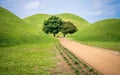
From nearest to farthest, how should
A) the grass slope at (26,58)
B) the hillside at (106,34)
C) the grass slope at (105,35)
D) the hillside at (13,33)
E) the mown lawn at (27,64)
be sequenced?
the mown lawn at (27,64), the grass slope at (26,58), the hillside at (13,33), the grass slope at (105,35), the hillside at (106,34)

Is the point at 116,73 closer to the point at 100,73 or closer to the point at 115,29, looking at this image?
the point at 100,73

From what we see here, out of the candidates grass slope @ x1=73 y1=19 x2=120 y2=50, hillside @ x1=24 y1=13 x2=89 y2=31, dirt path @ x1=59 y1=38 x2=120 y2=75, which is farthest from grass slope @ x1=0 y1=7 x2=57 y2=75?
hillside @ x1=24 y1=13 x2=89 y2=31

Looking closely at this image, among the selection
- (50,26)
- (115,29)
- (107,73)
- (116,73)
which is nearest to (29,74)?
(107,73)

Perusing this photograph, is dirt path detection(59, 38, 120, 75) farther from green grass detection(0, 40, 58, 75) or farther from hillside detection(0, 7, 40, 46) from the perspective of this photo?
hillside detection(0, 7, 40, 46)

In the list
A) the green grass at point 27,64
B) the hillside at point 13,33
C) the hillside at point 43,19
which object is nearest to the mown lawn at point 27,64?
the green grass at point 27,64

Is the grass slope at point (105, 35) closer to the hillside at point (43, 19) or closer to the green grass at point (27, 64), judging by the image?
the green grass at point (27, 64)

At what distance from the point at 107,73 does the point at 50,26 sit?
203 ft

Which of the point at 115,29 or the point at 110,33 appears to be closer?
the point at 110,33

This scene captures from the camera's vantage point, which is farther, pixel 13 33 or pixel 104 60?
pixel 13 33

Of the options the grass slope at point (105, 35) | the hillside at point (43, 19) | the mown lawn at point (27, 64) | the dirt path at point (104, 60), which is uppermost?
the hillside at point (43, 19)

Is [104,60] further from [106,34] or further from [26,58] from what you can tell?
[106,34]

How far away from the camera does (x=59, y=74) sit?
930cm

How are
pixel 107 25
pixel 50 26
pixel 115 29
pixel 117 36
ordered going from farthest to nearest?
pixel 50 26 < pixel 107 25 < pixel 115 29 < pixel 117 36

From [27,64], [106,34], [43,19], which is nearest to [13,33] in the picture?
[27,64]
